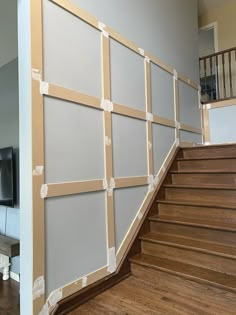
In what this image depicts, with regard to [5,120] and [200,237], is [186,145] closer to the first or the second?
[200,237]

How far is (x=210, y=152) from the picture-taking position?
3.60 m

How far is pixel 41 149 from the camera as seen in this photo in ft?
5.82

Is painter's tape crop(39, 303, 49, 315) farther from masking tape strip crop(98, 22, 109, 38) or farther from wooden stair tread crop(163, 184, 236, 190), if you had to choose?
masking tape strip crop(98, 22, 109, 38)

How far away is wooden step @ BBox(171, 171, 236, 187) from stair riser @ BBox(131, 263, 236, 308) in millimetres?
1270

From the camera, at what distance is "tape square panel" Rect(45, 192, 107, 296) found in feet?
5.95

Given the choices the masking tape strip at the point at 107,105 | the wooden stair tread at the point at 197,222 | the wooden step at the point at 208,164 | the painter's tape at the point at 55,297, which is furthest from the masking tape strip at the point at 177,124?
the painter's tape at the point at 55,297

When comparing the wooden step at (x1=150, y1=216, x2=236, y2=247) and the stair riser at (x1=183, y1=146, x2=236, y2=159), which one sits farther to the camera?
the stair riser at (x1=183, y1=146, x2=236, y2=159)

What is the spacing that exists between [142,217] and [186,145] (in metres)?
1.68

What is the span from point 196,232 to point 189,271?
465 mm

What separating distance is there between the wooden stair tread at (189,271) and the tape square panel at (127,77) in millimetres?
1636

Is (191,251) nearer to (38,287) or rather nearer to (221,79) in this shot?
(38,287)

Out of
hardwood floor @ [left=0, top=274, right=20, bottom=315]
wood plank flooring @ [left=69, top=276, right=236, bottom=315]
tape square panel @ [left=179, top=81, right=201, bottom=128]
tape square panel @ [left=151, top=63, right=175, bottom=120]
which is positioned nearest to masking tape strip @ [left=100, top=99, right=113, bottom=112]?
tape square panel @ [left=151, top=63, right=175, bottom=120]

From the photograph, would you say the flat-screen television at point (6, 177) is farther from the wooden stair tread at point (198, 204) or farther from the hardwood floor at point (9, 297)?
the wooden stair tread at point (198, 204)

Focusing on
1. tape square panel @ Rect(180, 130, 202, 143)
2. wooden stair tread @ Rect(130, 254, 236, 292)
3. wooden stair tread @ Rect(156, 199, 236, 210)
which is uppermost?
tape square panel @ Rect(180, 130, 202, 143)
